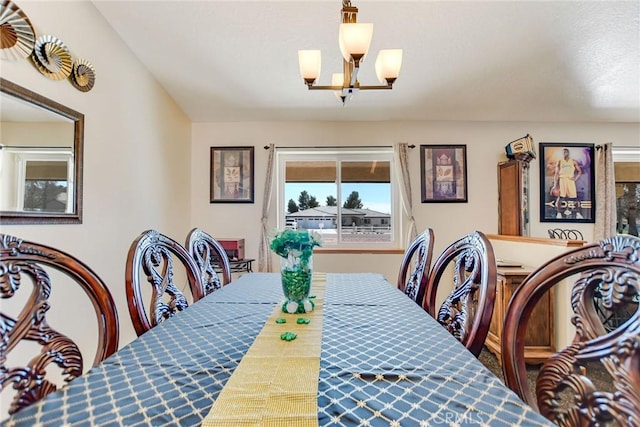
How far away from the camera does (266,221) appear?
3.38 meters

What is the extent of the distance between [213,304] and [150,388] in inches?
25.6

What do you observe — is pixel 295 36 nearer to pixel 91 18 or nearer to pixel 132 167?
pixel 91 18

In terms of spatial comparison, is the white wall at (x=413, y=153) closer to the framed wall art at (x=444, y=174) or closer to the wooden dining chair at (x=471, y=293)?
the framed wall art at (x=444, y=174)

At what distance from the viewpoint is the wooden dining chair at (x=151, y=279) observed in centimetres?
103

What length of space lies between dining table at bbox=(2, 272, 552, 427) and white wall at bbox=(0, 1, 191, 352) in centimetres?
135

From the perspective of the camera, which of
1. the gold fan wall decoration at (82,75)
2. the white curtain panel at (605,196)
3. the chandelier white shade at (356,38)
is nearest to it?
the chandelier white shade at (356,38)

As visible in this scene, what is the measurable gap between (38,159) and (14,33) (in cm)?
64

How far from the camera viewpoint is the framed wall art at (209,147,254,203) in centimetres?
343

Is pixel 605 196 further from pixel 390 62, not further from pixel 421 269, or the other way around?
pixel 390 62

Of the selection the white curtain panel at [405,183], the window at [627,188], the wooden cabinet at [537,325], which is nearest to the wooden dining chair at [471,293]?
the wooden cabinet at [537,325]

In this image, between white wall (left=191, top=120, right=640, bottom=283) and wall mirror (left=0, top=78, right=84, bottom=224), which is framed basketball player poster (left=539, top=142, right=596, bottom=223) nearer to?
white wall (left=191, top=120, right=640, bottom=283)

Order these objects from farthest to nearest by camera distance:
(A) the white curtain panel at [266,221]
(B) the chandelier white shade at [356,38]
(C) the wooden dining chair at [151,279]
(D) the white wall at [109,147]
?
(A) the white curtain panel at [266,221] → (D) the white wall at [109,147] → (B) the chandelier white shade at [356,38] → (C) the wooden dining chair at [151,279]

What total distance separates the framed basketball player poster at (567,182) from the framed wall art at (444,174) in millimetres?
872

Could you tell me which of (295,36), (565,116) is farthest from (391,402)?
(565,116)
